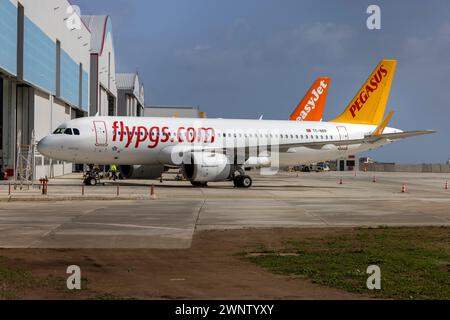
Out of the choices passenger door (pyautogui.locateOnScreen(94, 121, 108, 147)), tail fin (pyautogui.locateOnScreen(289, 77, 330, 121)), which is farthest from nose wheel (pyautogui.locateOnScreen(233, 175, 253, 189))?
tail fin (pyautogui.locateOnScreen(289, 77, 330, 121))

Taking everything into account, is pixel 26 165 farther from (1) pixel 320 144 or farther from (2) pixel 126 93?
(2) pixel 126 93

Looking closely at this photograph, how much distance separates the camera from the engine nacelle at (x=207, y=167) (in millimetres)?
34406

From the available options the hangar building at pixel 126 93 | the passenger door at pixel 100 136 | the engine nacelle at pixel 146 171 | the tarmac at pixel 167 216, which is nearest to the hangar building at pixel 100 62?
the hangar building at pixel 126 93

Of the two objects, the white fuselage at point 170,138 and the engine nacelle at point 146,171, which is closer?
the white fuselage at point 170,138

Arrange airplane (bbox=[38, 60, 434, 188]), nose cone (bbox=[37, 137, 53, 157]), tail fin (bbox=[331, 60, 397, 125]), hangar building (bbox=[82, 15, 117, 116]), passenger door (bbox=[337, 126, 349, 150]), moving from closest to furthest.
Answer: nose cone (bbox=[37, 137, 53, 157]) < airplane (bbox=[38, 60, 434, 188]) < passenger door (bbox=[337, 126, 349, 150]) < tail fin (bbox=[331, 60, 397, 125]) < hangar building (bbox=[82, 15, 117, 116])

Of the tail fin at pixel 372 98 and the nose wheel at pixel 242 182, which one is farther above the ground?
the tail fin at pixel 372 98

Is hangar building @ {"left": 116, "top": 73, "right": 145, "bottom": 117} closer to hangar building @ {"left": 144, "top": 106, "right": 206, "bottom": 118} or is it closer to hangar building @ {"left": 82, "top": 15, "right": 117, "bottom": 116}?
hangar building @ {"left": 144, "top": 106, "right": 206, "bottom": 118}

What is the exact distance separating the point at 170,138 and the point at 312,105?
1274 inches

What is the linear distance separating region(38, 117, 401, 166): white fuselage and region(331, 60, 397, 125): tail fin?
208cm

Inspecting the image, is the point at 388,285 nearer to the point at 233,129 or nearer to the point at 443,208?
the point at 443,208

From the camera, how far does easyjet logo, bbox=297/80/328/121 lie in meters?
66.2

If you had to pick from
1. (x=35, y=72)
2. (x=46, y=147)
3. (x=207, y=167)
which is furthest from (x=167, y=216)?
(x=35, y=72)

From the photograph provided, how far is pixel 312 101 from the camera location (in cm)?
6656

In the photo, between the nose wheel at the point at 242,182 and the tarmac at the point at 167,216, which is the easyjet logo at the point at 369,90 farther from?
the tarmac at the point at 167,216
